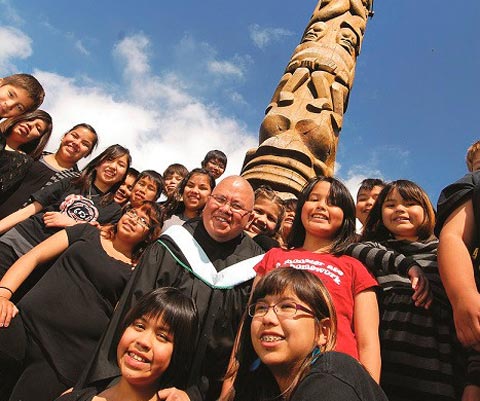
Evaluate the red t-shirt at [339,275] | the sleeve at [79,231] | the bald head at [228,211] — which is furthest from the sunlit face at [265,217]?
the sleeve at [79,231]

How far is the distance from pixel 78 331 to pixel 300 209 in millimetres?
1259

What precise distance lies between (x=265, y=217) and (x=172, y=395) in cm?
178

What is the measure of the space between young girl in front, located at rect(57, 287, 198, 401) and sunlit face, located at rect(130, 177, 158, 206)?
5.10 feet

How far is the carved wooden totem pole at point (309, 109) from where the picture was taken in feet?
17.2

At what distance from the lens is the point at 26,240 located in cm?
270

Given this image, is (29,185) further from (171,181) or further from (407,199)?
(407,199)

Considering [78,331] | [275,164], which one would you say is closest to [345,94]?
[275,164]

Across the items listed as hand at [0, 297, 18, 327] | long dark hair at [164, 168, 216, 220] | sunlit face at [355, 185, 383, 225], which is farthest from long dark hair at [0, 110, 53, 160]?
sunlit face at [355, 185, 383, 225]

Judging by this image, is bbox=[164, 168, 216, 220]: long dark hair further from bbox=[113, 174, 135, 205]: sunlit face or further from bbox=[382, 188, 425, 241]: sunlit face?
bbox=[382, 188, 425, 241]: sunlit face

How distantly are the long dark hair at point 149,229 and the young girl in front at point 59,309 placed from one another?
0.28ft

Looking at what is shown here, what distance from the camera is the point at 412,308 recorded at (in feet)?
6.59

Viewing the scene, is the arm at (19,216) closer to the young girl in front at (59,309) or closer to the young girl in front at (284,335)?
the young girl in front at (59,309)

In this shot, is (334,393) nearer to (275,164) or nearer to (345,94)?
(275,164)

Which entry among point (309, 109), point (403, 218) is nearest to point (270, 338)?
point (403, 218)
